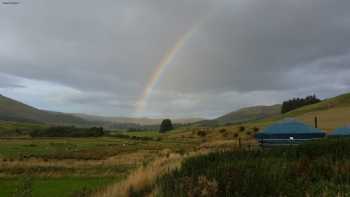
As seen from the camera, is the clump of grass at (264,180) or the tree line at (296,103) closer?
the clump of grass at (264,180)

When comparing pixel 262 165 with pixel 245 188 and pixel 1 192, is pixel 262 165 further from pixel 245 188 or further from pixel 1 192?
pixel 1 192

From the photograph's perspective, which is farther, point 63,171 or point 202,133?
point 202,133

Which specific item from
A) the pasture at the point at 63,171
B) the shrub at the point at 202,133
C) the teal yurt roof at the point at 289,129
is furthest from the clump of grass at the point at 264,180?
the shrub at the point at 202,133

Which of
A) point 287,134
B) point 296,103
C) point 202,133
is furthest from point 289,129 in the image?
point 296,103

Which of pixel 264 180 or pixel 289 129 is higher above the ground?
pixel 289 129

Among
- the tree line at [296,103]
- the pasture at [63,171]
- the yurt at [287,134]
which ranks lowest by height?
the pasture at [63,171]

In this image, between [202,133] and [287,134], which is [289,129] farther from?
[202,133]

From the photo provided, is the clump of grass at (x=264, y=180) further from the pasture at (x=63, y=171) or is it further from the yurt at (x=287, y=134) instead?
the yurt at (x=287, y=134)

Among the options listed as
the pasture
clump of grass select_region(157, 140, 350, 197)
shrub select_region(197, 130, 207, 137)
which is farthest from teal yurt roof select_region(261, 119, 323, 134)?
shrub select_region(197, 130, 207, 137)

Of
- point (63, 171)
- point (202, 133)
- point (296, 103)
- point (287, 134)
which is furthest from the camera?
point (296, 103)

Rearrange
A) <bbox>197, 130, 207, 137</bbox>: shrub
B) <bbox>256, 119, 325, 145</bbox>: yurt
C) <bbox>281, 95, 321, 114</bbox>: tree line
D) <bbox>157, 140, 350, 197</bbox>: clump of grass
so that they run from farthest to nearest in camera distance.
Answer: <bbox>281, 95, 321, 114</bbox>: tree line < <bbox>197, 130, 207, 137</bbox>: shrub < <bbox>256, 119, 325, 145</bbox>: yurt < <bbox>157, 140, 350, 197</bbox>: clump of grass

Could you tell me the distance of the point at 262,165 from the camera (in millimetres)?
8305

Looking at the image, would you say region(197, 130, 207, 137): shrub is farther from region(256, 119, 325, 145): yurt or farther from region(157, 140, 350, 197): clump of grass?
region(157, 140, 350, 197): clump of grass

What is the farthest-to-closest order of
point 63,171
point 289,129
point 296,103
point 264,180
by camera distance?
point 296,103 < point 289,129 < point 63,171 < point 264,180
